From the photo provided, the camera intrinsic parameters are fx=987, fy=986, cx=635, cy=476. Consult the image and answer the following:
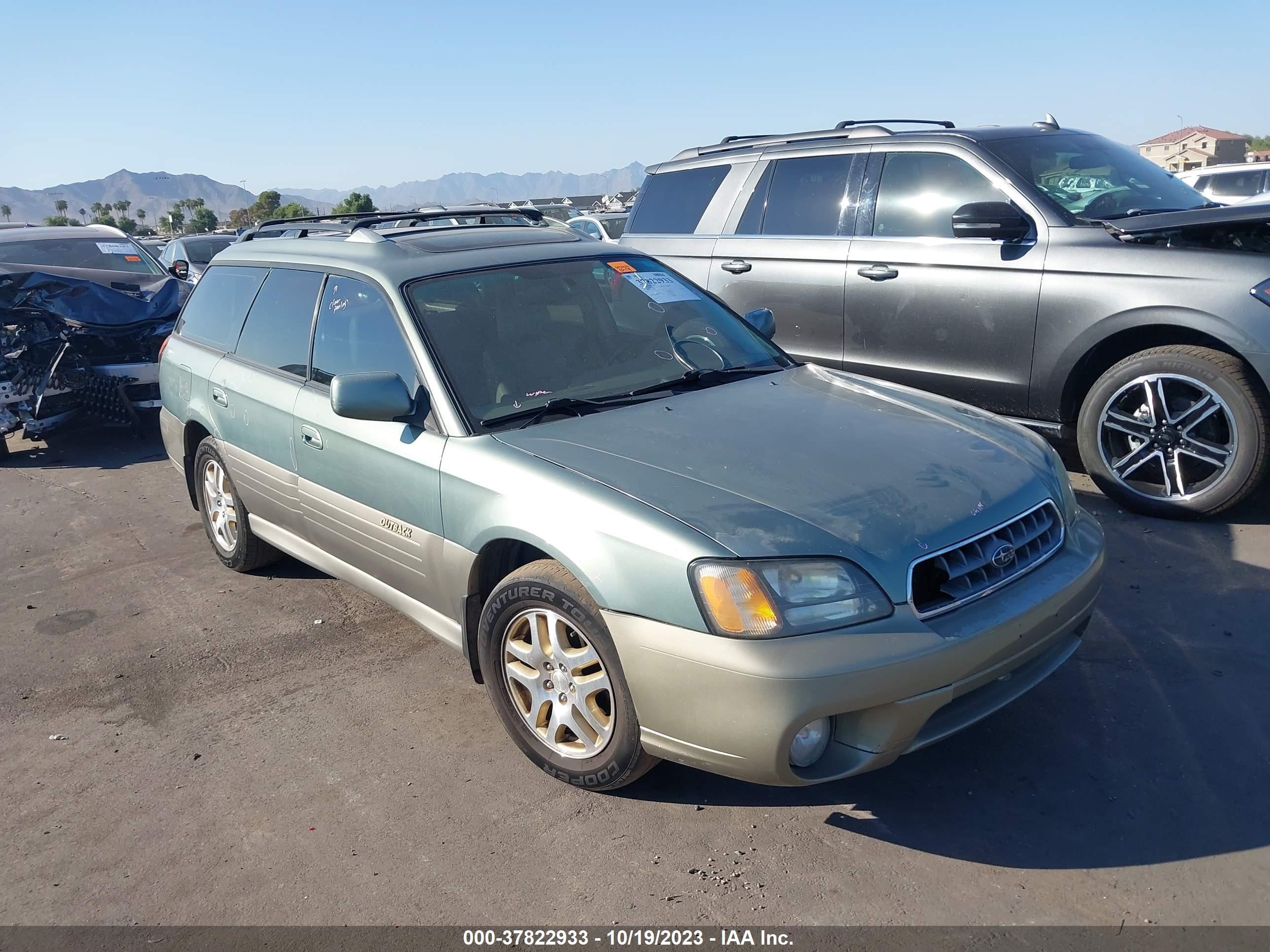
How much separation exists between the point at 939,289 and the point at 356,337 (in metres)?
3.28

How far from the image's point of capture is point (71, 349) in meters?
8.24

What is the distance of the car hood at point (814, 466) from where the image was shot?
271 cm

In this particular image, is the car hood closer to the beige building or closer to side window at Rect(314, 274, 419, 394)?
side window at Rect(314, 274, 419, 394)

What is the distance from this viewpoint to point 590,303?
13.4ft

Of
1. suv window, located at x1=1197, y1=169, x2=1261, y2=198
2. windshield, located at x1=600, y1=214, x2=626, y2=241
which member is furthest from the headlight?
suv window, located at x1=1197, y1=169, x2=1261, y2=198

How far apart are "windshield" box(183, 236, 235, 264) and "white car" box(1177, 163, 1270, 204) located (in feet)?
57.2

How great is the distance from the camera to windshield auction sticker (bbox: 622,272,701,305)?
4.28m

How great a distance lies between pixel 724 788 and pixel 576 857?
0.55m

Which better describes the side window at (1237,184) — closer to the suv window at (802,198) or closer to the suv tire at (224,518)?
the suv window at (802,198)

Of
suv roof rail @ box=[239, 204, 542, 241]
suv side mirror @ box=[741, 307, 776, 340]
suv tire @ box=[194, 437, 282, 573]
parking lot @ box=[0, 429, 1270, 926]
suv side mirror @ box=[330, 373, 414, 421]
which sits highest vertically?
suv roof rail @ box=[239, 204, 542, 241]

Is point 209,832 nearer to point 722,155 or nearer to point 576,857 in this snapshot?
point 576,857

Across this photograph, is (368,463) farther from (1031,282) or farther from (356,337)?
(1031,282)

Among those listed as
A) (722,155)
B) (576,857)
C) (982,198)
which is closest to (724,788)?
(576,857)

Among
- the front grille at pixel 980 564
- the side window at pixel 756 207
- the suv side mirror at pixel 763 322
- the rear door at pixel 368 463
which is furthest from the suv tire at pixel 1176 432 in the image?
the rear door at pixel 368 463
